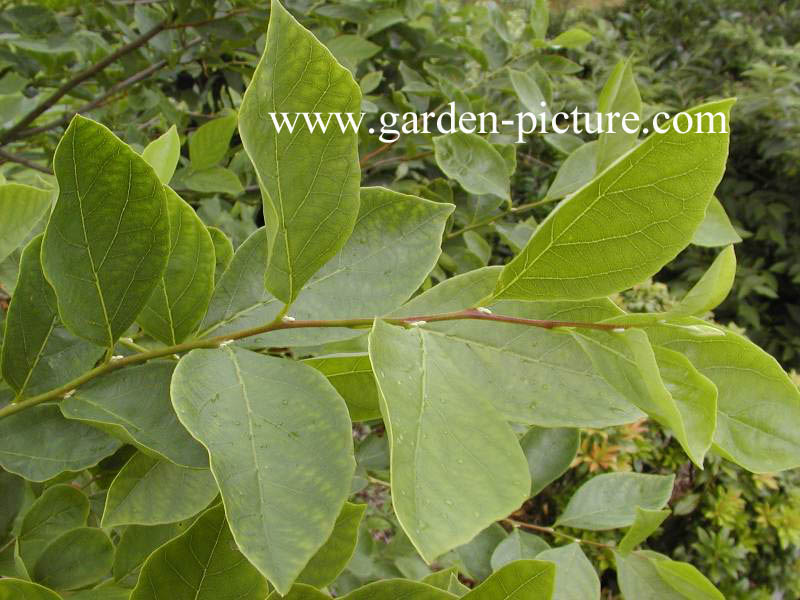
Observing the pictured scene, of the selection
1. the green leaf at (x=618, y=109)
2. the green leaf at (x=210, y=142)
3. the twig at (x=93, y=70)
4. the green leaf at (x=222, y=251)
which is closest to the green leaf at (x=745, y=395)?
the green leaf at (x=618, y=109)

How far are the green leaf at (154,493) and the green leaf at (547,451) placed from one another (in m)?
0.54

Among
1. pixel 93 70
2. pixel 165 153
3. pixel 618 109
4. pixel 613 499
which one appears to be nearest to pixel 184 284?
pixel 165 153

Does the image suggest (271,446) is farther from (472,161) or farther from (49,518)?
(472,161)

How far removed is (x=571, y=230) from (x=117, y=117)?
1514mm

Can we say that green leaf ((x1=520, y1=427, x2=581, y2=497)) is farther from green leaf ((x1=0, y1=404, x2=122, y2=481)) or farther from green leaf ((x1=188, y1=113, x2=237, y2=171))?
green leaf ((x1=188, y1=113, x2=237, y2=171))

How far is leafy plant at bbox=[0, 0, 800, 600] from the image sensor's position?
1.44 feet

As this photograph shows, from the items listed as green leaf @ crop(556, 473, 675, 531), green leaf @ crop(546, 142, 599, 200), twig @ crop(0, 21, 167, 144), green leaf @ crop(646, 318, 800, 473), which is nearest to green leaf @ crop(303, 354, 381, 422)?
green leaf @ crop(646, 318, 800, 473)

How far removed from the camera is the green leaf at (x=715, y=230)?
82 cm

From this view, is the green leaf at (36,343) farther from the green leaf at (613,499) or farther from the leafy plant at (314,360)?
the green leaf at (613,499)

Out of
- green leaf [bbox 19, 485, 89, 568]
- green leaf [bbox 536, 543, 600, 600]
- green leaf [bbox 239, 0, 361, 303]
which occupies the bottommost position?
green leaf [bbox 536, 543, 600, 600]

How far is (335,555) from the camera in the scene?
60 cm

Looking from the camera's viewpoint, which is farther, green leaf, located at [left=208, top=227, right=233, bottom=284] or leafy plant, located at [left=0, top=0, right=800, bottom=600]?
green leaf, located at [left=208, top=227, right=233, bottom=284]

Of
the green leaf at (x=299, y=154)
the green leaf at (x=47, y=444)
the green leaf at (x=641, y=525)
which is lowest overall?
the green leaf at (x=641, y=525)

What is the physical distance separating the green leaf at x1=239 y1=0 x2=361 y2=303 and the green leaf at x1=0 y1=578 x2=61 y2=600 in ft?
0.83
